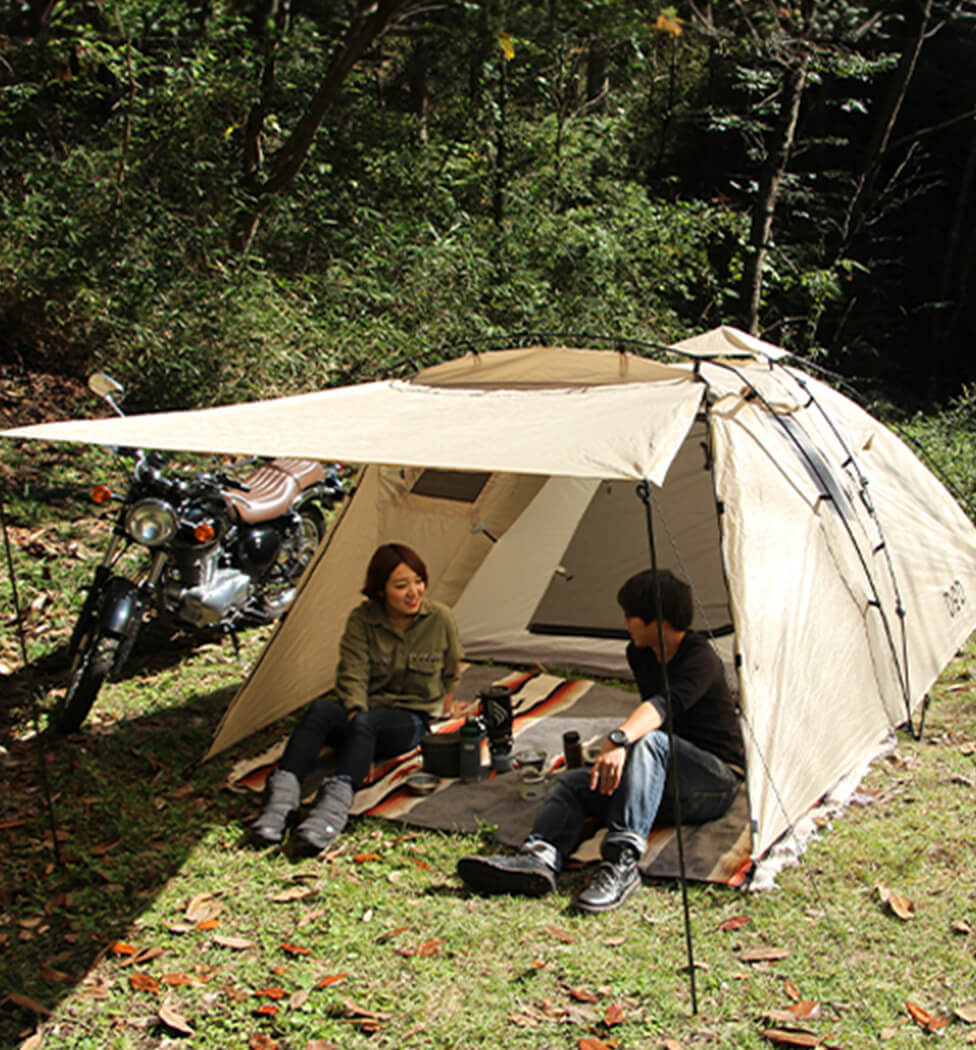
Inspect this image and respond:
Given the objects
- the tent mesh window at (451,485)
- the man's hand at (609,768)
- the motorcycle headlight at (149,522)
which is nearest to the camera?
the man's hand at (609,768)

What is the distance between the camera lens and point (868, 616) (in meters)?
4.52

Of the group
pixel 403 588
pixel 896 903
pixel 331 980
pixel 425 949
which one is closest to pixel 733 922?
pixel 896 903

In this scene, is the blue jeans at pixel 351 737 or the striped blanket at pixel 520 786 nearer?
the striped blanket at pixel 520 786

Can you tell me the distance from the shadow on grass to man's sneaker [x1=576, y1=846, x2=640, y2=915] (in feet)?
4.54

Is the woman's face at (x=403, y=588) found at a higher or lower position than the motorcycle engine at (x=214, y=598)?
higher

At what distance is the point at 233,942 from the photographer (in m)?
3.15

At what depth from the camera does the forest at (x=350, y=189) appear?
27.2 feet

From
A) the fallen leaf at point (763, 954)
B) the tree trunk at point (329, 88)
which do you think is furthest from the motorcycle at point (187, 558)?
the tree trunk at point (329, 88)

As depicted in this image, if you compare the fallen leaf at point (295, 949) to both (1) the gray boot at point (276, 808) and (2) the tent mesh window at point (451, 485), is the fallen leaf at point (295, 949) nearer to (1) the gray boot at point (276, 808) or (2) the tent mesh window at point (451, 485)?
(1) the gray boot at point (276, 808)

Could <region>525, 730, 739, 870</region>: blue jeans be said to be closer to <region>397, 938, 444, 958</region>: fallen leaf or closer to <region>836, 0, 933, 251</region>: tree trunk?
<region>397, 938, 444, 958</region>: fallen leaf

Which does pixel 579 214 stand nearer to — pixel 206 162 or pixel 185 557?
pixel 206 162

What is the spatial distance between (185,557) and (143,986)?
246 cm

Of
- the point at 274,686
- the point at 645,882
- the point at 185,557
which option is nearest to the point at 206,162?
the point at 185,557

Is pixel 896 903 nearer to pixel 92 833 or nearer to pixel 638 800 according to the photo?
pixel 638 800
